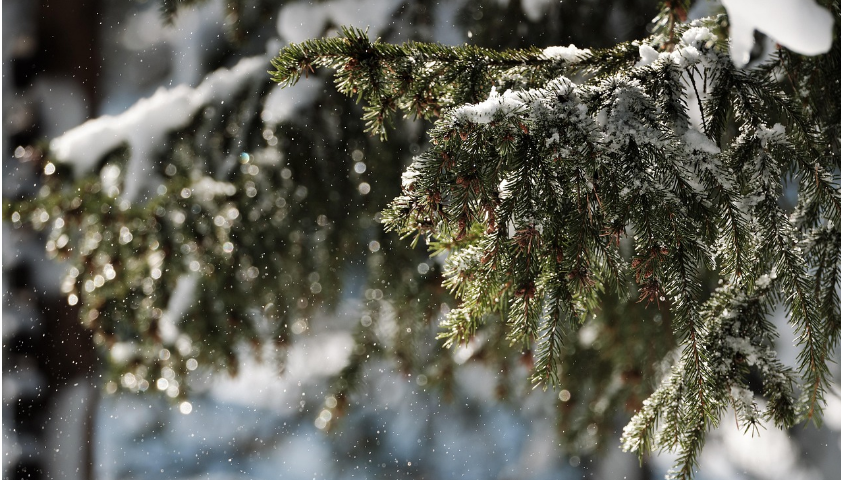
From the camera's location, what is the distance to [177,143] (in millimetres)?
1435

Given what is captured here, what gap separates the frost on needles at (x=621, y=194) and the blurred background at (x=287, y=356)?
0.84m

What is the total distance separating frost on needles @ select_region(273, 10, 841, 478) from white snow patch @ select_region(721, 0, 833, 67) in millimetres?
53

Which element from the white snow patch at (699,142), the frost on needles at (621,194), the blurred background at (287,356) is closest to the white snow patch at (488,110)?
the frost on needles at (621,194)

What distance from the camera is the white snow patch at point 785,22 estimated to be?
15.8 inches

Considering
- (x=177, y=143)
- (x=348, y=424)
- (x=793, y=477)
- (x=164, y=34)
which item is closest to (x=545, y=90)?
(x=177, y=143)

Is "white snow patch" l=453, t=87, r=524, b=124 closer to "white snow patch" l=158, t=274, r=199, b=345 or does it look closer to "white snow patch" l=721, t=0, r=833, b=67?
"white snow patch" l=721, t=0, r=833, b=67

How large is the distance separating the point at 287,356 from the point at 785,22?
56.5 inches

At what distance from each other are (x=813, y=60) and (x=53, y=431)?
295cm

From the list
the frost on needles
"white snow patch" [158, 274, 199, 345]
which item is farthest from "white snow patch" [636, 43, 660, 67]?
"white snow patch" [158, 274, 199, 345]

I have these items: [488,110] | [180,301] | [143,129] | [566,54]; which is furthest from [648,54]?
[180,301]

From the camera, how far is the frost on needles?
45 cm

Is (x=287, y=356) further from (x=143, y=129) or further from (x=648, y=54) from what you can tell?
(x=648, y=54)

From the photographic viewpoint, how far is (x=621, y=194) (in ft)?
1.48

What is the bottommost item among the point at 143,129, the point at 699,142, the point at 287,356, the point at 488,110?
the point at 699,142
